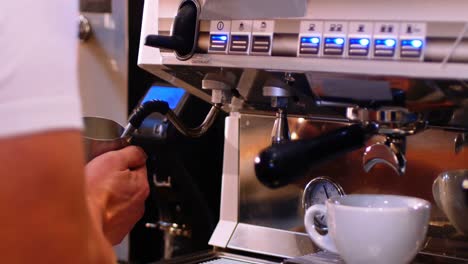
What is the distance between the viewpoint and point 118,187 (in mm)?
722

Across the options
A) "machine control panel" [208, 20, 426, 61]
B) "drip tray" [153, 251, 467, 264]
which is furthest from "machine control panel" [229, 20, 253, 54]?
"drip tray" [153, 251, 467, 264]

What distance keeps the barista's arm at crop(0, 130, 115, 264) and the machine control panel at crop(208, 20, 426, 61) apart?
0.94 ft

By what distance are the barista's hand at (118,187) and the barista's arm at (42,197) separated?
268 millimetres

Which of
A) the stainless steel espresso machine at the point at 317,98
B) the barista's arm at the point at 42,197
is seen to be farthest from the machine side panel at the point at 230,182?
the barista's arm at the point at 42,197

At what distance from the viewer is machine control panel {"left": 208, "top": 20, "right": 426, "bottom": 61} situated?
59 centimetres

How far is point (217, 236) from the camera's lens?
0.86m

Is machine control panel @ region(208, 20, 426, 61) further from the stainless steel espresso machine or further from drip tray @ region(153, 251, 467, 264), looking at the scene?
drip tray @ region(153, 251, 467, 264)

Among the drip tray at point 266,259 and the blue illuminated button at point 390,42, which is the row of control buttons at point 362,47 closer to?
the blue illuminated button at point 390,42

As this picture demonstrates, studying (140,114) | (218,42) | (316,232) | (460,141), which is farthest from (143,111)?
(460,141)

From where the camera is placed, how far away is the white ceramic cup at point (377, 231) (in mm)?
633

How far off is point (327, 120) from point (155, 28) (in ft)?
0.72

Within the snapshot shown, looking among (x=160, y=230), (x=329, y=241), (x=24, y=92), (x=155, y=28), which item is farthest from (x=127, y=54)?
(x=24, y=92)

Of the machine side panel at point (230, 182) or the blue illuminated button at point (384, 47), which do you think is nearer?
the blue illuminated button at point (384, 47)

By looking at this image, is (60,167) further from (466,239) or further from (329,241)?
(466,239)
